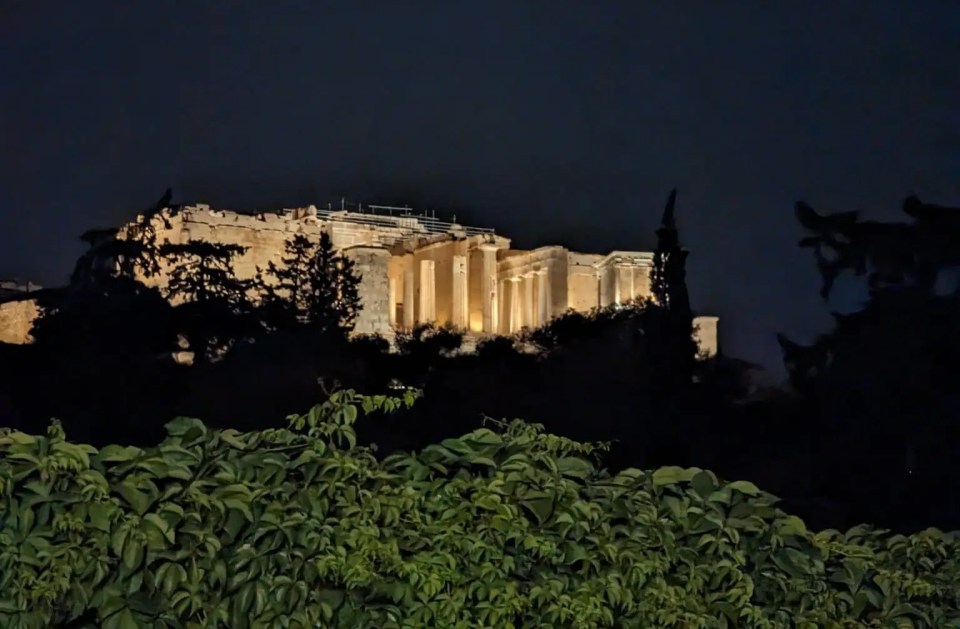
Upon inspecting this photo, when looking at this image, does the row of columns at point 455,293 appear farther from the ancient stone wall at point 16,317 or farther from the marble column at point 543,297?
the ancient stone wall at point 16,317

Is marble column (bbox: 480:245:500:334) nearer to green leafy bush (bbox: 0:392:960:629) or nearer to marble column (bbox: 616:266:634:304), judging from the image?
marble column (bbox: 616:266:634:304)

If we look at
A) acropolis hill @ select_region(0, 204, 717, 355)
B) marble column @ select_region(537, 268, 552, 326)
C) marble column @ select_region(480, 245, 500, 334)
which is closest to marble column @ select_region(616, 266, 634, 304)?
acropolis hill @ select_region(0, 204, 717, 355)

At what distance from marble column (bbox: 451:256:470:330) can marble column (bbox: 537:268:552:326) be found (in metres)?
2.28

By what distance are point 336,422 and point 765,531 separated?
114cm

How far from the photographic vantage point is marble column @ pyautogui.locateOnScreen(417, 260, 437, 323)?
1505 inches

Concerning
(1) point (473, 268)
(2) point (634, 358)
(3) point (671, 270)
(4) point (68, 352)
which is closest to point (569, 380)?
(2) point (634, 358)

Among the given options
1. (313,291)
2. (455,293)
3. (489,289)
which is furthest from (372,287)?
(489,289)

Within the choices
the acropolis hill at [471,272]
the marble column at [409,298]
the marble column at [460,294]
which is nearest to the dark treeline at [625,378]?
the acropolis hill at [471,272]

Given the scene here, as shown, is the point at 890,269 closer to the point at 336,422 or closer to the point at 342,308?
the point at 336,422

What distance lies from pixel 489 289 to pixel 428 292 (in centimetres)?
208

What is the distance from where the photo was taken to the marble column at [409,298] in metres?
39.3

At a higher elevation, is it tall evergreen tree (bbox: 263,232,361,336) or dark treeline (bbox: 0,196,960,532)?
tall evergreen tree (bbox: 263,232,361,336)

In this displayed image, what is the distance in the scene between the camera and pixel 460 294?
38000 mm

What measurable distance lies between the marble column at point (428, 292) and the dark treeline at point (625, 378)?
13.6 meters
